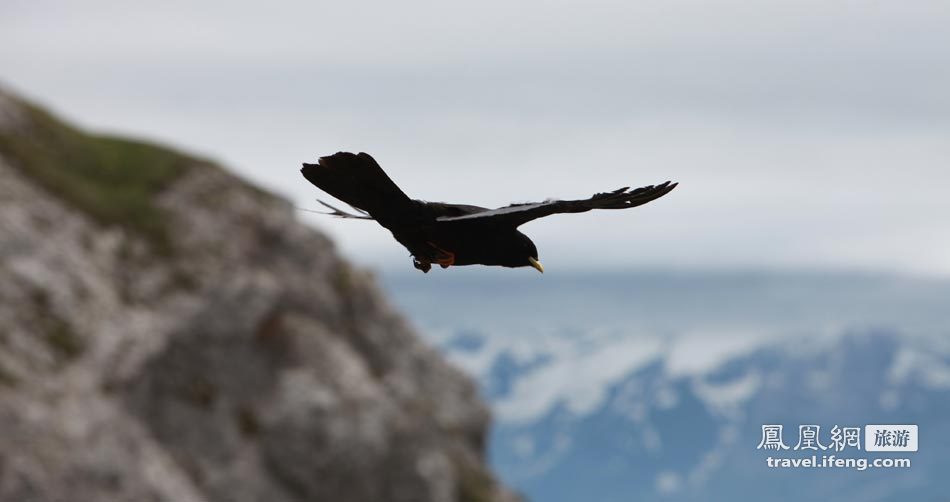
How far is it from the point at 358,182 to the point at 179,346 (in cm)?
6313

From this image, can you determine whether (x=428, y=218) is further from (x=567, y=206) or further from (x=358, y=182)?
(x=567, y=206)

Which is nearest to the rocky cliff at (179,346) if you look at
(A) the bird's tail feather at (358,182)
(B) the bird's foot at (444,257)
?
(A) the bird's tail feather at (358,182)

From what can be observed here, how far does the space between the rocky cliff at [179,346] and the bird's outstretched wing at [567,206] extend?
50.2m

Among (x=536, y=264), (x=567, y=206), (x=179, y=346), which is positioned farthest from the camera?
(x=179, y=346)

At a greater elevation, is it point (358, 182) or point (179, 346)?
point (358, 182)

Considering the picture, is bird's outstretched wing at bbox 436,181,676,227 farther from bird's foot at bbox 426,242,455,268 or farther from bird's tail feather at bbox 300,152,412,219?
bird's tail feather at bbox 300,152,412,219

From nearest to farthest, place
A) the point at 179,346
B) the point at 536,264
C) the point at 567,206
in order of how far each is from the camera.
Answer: the point at 567,206 < the point at 536,264 < the point at 179,346

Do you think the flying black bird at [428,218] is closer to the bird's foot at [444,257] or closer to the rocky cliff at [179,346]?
the bird's foot at [444,257]

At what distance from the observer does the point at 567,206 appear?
736 cm

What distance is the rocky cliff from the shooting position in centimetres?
5875

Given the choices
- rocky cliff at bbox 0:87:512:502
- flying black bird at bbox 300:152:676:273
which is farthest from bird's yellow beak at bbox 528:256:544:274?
A: rocky cliff at bbox 0:87:512:502

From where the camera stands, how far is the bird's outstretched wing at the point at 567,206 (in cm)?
729

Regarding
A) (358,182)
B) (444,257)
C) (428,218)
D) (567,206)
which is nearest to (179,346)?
(358,182)

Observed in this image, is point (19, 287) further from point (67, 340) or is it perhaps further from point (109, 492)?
point (109, 492)
